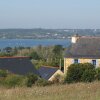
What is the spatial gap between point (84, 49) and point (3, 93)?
38.7 meters

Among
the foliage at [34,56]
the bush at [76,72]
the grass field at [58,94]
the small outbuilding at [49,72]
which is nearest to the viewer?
the grass field at [58,94]

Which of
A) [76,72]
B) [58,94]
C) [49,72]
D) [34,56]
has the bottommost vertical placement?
[34,56]

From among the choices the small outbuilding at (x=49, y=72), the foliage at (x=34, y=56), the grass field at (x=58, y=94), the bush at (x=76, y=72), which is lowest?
the foliage at (x=34, y=56)

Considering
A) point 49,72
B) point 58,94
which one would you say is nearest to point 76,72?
point 49,72

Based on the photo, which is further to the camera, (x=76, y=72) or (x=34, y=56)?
(x=34, y=56)

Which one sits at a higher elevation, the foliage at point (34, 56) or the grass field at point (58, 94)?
the grass field at point (58, 94)

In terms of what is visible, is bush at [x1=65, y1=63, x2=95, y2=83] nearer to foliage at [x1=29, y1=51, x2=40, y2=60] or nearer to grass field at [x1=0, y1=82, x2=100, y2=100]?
grass field at [x1=0, y1=82, x2=100, y2=100]

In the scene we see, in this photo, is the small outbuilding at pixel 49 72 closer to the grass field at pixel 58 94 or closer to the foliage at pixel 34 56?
the foliage at pixel 34 56

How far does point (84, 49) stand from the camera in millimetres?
48781

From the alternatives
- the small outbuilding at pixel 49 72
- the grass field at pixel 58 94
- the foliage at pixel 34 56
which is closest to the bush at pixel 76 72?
the small outbuilding at pixel 49 72

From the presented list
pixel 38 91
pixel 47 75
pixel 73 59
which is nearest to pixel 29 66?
pixel 47 75

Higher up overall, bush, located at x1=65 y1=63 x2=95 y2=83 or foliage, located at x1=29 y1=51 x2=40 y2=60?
bush, located at x1=65 y1=63 x2=95 y2=83

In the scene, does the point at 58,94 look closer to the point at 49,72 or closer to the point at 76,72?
the point at 76,72

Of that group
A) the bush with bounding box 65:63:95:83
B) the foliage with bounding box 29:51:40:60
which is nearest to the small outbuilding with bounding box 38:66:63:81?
the bush with bounding box 65:63:95:83
